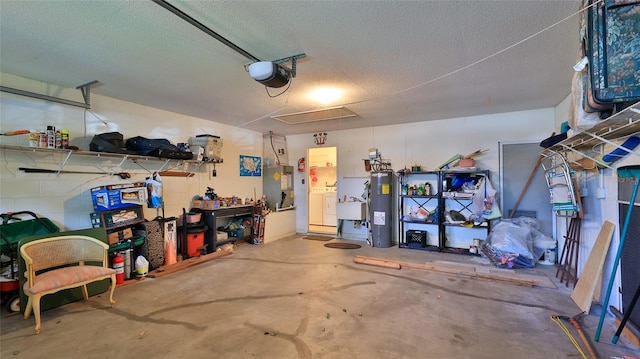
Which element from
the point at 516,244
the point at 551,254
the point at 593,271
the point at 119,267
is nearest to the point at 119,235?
the point at 119,267

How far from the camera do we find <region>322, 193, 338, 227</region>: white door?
7.50 metres

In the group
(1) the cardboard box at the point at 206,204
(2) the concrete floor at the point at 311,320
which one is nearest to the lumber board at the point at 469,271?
(2) the concrete floor at the point at 311,320

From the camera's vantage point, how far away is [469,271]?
389 centimetres

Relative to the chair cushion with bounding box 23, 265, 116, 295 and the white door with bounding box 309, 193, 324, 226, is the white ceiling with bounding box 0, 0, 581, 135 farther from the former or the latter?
the white door with bounding box 309, 193, 324, 226

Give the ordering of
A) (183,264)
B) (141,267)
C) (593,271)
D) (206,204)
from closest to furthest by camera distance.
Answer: (593,271)
(141,267)
(183,264)
(206,204)

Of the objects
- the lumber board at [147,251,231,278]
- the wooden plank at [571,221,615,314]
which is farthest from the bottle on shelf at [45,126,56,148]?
the wooden plank at [571,221,615,314]

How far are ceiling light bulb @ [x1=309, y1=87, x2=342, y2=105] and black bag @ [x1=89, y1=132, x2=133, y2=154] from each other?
2703mm

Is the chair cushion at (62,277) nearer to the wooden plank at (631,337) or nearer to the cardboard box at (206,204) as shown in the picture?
the cardboard box at (206,204)

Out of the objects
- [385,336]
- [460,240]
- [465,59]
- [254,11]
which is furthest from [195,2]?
[460,240]

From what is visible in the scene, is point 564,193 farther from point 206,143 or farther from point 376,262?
point 206,143

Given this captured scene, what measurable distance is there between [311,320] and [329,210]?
4909 millimetres

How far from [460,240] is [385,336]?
3.63 metres

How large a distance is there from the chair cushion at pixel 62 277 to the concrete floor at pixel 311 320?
1.16ft

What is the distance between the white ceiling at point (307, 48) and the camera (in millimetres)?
2041
